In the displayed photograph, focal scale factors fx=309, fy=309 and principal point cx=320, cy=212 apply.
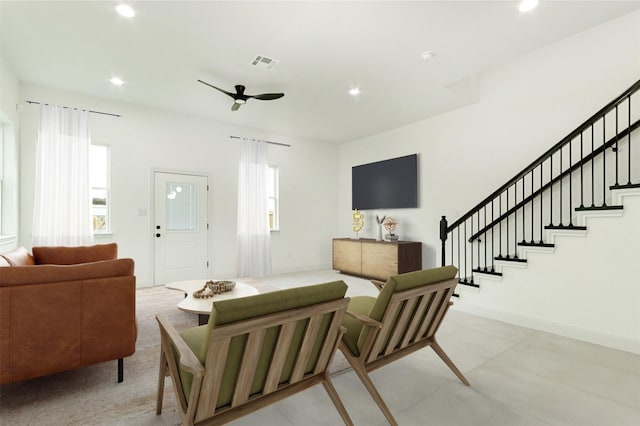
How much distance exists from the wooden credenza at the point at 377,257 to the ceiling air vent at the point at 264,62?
3404 mm

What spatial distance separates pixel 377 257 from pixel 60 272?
183 inches

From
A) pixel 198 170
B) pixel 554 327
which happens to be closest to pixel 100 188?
pixel 198 170

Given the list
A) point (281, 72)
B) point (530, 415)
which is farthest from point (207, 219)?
point (530, 415)

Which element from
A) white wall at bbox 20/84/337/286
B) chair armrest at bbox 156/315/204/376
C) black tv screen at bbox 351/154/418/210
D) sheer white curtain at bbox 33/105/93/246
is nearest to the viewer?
chair armrest at bbox 156/315/204/376

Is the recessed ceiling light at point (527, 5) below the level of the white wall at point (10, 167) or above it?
above

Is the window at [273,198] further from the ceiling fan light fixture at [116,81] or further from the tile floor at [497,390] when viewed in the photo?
the tile floor at [497,390]

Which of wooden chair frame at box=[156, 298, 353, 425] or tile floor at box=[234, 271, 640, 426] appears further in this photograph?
tile floor at box=[234, 271, 640, 426]

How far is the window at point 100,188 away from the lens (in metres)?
4.82

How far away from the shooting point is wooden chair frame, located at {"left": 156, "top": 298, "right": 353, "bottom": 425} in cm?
125

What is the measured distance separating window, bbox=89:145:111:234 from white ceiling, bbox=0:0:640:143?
902 mm

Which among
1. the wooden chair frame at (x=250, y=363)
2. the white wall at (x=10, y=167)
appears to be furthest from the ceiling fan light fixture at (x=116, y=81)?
the wooden chair frame at (x=250, y=363)

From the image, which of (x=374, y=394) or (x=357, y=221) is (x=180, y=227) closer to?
(x=357, y=221)

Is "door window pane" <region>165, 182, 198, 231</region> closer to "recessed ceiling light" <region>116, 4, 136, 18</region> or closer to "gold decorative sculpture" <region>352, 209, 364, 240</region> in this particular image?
"recessed ceiling light" <region>116, 4, 136, 18</region>

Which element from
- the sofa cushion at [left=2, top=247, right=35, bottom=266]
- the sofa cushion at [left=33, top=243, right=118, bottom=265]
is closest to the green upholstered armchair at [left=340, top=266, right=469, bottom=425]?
the sofa cushion at [left=2, top=247, right=35, bottom=266]
